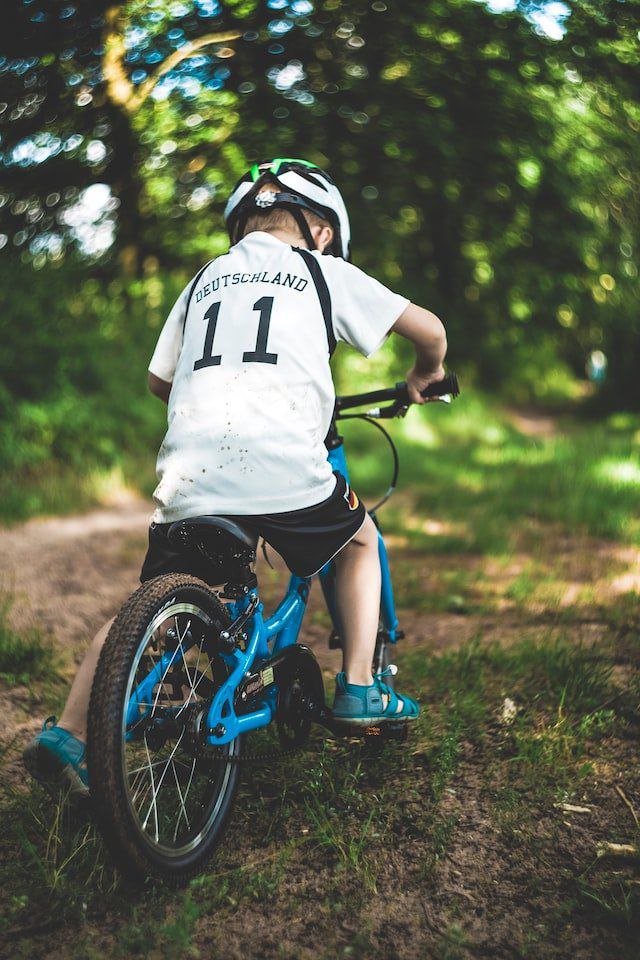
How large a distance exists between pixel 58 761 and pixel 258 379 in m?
1.07

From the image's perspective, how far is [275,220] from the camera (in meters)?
2.19

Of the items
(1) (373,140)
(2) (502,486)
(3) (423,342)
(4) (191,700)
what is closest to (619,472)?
(2) (502,486)

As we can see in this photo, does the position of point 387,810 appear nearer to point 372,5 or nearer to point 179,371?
point 179,371

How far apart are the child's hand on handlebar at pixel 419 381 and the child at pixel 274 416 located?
4.8 inches

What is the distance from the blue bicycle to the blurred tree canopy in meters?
4.05

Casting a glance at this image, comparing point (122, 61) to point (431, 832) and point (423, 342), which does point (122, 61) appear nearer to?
point (423, 342)

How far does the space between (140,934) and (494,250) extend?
1048cm

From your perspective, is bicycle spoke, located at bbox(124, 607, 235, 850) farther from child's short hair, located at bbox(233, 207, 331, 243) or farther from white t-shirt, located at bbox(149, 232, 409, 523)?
child's short hair, located at bbox(233, 207, 331, 243)

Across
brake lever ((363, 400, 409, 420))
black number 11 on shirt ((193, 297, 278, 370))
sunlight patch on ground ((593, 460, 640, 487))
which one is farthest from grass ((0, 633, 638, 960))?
sunlight patch on ground ((593, 460, 640, 487))

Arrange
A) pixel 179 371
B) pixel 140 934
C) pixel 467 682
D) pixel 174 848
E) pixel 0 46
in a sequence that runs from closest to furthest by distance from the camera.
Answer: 1. pixel 140 934
2. pixel 174 848
3. pixel 179 371
4. pixel 467 682
5. pixel 0 46

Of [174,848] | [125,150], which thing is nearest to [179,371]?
[174,848]

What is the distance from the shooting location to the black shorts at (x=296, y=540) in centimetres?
184

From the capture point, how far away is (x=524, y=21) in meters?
5.70

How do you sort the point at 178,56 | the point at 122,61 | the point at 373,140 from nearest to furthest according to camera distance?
the point at 122,61
the point at 178,56
the point at 373,140
